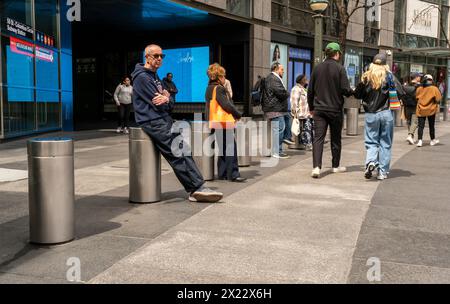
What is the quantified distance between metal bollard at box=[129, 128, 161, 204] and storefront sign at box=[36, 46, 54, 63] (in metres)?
9.92

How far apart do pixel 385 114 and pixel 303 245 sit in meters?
3.96

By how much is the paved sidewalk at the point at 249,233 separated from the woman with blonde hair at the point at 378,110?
14.7 inches

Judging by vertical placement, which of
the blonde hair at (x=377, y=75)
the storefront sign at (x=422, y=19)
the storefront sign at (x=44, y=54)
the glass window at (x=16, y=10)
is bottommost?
the blonde hair at (x=377, y=75)

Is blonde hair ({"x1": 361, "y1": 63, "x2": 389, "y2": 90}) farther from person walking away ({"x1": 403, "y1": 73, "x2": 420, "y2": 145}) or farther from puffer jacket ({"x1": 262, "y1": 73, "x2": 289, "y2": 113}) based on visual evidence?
person walking away ({"x1": 403, "y1": 73, "x2": 420, "y2": 145})

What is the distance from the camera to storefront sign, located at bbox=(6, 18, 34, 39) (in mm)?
12711

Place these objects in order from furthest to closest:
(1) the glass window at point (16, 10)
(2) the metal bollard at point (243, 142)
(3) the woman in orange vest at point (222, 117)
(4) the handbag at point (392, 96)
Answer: (1) the glass window at point (16, 10) < (2) the metal bollard at point (243, 142) < (4) the handbag at point (392, 96) < (3) the woman in orange vest at point (222, 117)

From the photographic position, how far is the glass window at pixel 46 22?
1449 centimetres

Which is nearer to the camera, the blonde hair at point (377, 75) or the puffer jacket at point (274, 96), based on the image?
the blonde hair at point (377, 75)

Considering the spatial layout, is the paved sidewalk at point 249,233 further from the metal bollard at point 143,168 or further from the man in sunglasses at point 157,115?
the man in sunglasses at point 157,115

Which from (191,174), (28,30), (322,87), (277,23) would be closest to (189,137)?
(191,174)

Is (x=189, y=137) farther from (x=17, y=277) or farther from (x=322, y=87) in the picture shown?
(x=17, y=277)
